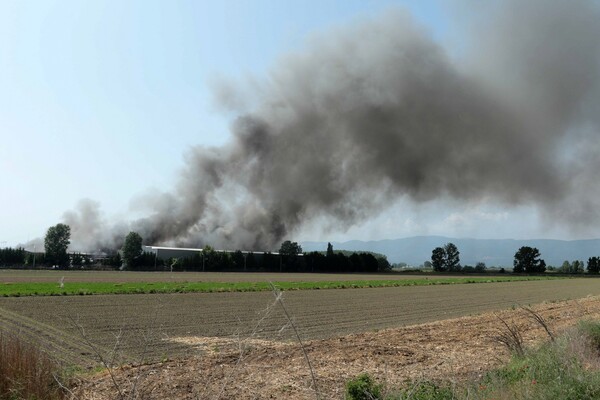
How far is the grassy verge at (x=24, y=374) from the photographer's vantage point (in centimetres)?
855

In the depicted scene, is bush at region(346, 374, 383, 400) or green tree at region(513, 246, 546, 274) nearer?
bush at region(346, 374, 383, 400)

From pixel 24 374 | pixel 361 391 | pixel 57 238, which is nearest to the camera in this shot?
pixel 361 391

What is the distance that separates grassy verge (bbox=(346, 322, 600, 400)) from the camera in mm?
6449

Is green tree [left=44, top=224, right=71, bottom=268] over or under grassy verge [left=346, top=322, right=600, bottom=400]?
over

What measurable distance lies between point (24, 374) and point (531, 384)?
8047 mm

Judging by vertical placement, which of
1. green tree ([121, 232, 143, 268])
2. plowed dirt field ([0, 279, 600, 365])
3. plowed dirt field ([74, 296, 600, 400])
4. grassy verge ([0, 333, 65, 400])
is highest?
green tree ([121, 232, 143, 268])

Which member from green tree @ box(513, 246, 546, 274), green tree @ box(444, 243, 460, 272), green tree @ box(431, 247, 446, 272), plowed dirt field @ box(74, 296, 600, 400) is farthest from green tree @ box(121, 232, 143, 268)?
plowed dirt field @ box(74, 296, 600, 400)

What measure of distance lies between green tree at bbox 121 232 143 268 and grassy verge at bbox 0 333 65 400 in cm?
12737

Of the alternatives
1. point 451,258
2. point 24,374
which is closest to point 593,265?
point 451,258

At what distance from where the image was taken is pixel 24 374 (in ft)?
28.6

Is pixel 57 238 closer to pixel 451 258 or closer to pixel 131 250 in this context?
pixel 131 250

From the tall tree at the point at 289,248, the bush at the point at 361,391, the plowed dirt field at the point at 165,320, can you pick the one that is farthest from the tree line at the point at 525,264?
the bush at the point at 361,391

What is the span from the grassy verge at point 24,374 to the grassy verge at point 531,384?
16.9 feet

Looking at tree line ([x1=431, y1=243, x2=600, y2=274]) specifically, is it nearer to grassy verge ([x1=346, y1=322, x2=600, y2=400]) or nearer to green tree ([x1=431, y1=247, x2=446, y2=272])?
green tree ([x1=431, y1=247, x2=446, y2=272])
